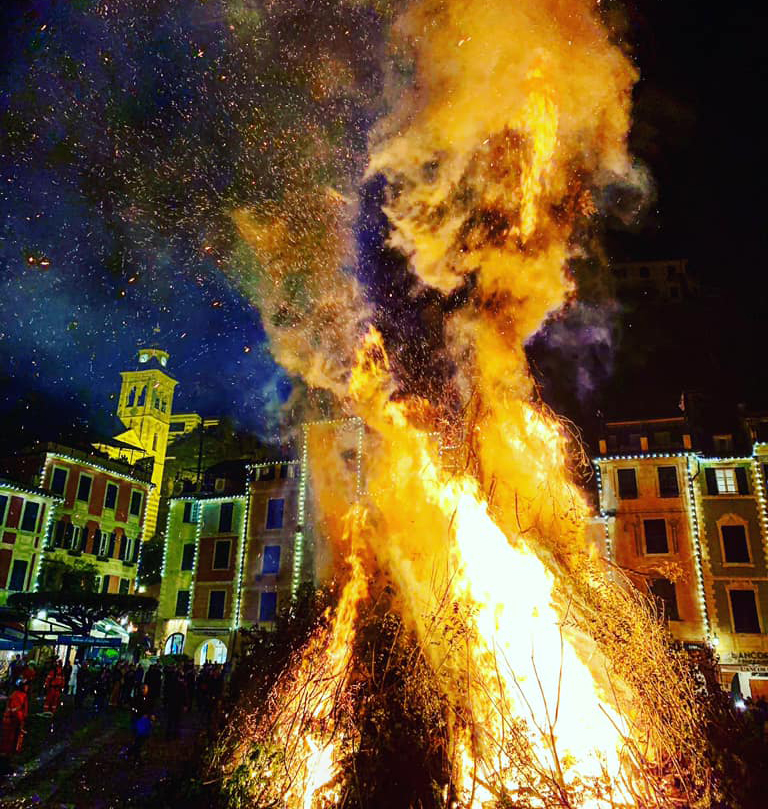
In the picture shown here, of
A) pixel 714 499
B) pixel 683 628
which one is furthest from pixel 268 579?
pixel 714 499

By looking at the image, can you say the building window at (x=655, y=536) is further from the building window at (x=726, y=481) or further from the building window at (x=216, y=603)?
the building window at (x=216, y=603)

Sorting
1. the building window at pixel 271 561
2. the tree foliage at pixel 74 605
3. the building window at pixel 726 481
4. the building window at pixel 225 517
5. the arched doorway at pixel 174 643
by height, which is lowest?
the arched doorway at pixel 174 643

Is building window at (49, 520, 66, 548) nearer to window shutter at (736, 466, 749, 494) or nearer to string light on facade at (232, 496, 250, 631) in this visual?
string light on facade at (232, 496, 250, 631)

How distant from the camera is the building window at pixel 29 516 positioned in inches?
1325

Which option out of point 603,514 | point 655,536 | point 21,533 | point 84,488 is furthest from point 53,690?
point 655,536

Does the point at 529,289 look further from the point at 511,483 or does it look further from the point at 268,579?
the point at 268,579

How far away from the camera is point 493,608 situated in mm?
9922

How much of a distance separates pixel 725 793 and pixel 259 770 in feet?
21.1

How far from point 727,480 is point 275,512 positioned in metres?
23.8

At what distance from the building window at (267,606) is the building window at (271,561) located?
3.86 feet

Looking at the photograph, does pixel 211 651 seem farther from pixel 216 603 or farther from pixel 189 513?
pixel 189 513

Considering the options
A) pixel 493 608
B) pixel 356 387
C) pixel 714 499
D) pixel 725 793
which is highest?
pixel 356 387

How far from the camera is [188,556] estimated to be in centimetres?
3891

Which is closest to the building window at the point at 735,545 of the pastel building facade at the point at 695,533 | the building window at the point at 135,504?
the pastel building facade at the point at 695,533
